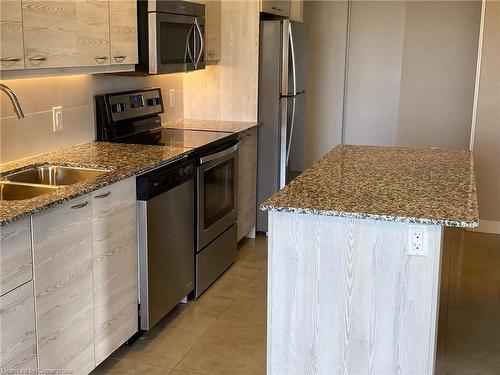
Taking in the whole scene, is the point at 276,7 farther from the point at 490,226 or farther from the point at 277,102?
the point at 490,226

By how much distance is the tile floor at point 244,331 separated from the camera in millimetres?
3008

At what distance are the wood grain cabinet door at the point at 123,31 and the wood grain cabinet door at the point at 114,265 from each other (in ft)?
2.66

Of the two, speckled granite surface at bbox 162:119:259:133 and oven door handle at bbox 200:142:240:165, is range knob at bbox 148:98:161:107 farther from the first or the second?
oven door handle at bbox 200:142:240:165

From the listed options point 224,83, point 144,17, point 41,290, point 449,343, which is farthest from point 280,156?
point 41,290

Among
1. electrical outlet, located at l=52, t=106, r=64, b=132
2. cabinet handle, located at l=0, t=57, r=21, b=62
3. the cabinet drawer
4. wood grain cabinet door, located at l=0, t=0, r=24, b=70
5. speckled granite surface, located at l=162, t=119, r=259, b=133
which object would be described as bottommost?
the cabinet drawer

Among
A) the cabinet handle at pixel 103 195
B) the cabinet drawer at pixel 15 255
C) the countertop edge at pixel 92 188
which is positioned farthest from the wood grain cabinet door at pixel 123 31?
the cabinet drawer at pixel 15 255

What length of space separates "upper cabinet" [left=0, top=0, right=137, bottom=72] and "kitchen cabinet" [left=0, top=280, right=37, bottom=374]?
90cm

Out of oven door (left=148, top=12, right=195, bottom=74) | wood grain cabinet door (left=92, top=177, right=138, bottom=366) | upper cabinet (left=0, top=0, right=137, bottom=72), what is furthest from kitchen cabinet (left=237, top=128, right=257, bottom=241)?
wood grain cabinet door (left=92, top=177, right=138, bottom=366)

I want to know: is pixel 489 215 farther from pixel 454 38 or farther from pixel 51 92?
pixel 51 92

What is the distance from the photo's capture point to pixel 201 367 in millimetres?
2988

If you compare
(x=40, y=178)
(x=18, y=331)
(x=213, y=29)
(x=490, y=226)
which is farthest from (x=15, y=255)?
(x=490, y=226)

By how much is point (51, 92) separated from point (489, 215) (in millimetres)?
3740

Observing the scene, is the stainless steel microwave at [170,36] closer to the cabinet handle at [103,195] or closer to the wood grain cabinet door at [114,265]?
the wood grain cabinet door at [114,265]

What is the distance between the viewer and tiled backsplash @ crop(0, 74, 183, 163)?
295 cm
